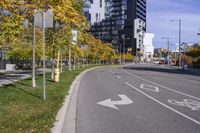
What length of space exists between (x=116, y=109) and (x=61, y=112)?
7.09 feet

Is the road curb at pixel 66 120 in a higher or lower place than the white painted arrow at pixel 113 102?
higher

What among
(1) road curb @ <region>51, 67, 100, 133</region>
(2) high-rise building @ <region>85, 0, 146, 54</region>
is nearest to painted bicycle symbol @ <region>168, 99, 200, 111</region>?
(1) road curb @ <region>51, 67, 100, 133</region>

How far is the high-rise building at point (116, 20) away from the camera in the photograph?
7042 inches

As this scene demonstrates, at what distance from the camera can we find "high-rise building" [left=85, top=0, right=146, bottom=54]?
17888 cm

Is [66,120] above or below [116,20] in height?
below

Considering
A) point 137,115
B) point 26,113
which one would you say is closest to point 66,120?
point 26,113

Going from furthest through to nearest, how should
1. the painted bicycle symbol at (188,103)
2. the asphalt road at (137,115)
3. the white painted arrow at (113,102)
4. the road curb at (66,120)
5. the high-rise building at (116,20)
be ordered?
the high-rise building at (116,20)
the white painted arrow at (113,102)
the painted bicycle symbol at (188,103)
the asphalt road at (137,115)
the road curb at (66,120)

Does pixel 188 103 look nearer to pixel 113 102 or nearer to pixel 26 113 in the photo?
pixel 113 102

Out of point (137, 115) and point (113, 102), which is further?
point (113, 102)

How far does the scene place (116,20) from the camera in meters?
180

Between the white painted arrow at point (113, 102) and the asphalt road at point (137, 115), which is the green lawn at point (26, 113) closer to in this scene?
the asphalt road at point (137, 115)

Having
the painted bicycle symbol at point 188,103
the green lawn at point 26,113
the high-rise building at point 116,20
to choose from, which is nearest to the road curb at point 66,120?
the green lawn at point 26,113

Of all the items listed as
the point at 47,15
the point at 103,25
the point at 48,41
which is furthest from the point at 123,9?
the point at 47,15

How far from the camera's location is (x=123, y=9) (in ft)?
589
